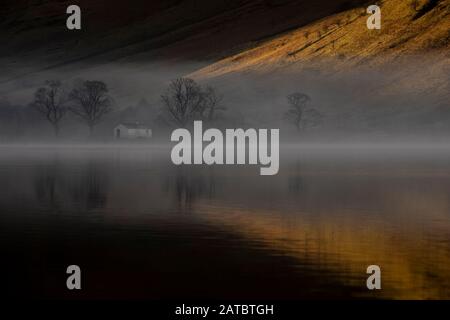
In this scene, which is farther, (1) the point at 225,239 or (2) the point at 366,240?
(2) the point at 366,240

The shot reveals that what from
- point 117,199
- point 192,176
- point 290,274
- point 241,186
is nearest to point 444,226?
point 290,274

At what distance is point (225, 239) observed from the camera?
145 ft

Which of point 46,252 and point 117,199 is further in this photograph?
point 117,199

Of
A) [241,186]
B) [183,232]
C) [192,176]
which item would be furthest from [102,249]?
[192,176]

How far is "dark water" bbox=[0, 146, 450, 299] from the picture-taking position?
107 feet

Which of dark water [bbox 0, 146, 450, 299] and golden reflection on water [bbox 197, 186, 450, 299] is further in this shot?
golden reflection on water [bbox 197, 186, 450, 299]

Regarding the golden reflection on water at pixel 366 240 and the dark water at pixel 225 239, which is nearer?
the dark water at pixel 225 239

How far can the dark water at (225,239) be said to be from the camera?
32469mm

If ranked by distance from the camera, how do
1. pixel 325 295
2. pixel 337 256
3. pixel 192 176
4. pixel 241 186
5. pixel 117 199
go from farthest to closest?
pixel 192 176 < pixel 241 186 < pixel 117 199 < pixel 337 256 < pixel 325 295

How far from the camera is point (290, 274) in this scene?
34.2m

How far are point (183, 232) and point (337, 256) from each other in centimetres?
1105
